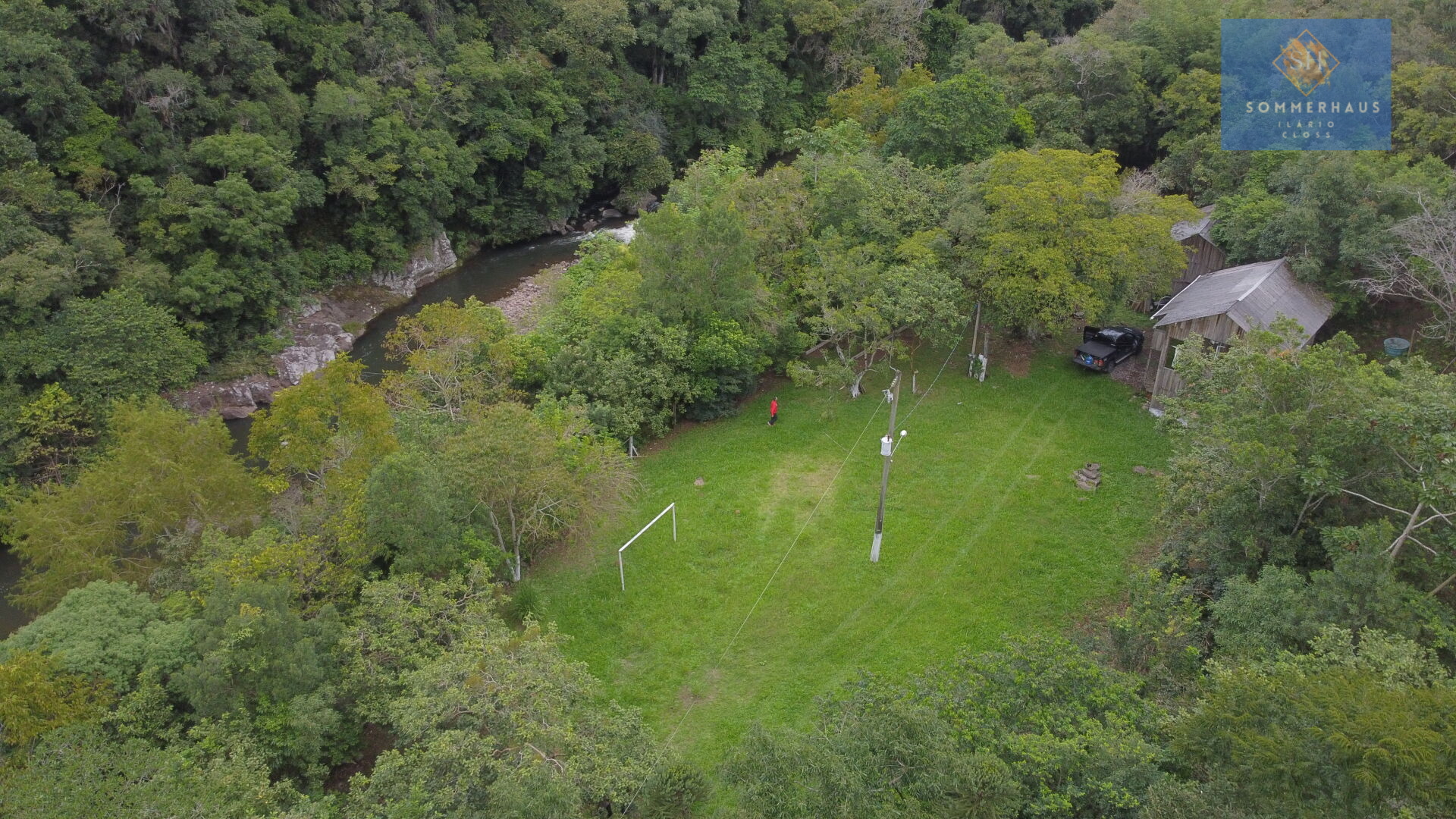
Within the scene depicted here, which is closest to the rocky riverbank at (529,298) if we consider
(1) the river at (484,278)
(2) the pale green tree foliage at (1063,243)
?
(1) the river at (484,278)

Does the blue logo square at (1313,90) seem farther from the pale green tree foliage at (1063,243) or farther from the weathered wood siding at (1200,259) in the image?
the pale green tree foliage at (1063,243)

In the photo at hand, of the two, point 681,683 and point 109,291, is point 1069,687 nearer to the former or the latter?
point 681,683

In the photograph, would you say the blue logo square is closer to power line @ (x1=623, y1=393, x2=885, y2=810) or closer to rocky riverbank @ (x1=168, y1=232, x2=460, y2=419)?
power line @ (x1=623, y1=393, x2=885, y2=810)

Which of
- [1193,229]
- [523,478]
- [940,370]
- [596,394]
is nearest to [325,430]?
[523,478]

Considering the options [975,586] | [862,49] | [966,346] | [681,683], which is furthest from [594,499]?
[862,49]

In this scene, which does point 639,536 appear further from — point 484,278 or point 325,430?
point 484,278
